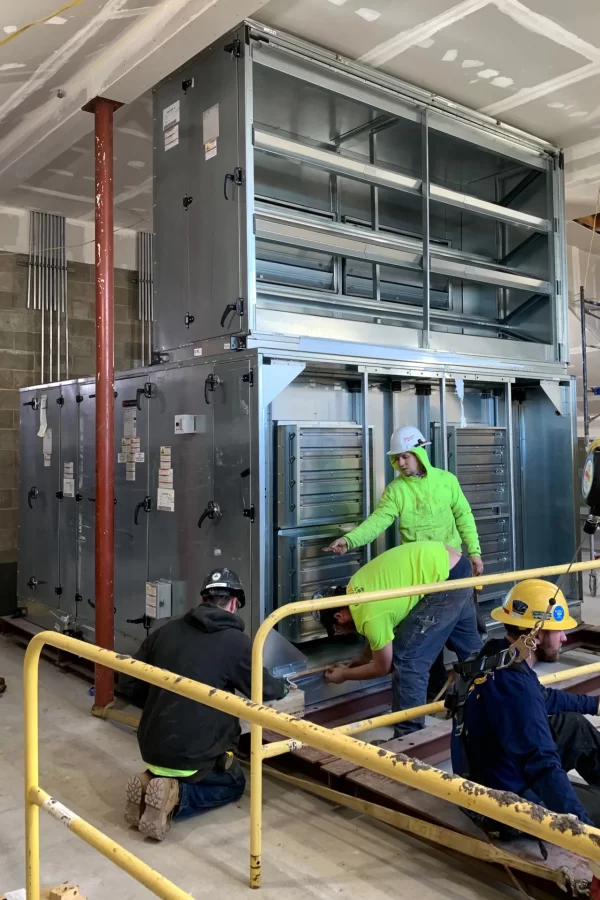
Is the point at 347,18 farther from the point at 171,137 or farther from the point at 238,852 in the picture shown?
the point at 238,852

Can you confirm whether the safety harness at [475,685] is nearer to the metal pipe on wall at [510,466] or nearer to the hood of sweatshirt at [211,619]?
the hood of sweatshirt at [211,619]

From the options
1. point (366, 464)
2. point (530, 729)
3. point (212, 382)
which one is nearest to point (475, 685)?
point (530, 729)

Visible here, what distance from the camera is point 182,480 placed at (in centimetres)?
426

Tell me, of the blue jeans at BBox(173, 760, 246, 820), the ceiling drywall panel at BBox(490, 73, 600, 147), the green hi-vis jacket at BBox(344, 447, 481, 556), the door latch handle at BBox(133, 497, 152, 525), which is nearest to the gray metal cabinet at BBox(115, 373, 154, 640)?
the door latch handle at BBox(133, 497, 152, 525)

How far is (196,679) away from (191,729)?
0.61 feet

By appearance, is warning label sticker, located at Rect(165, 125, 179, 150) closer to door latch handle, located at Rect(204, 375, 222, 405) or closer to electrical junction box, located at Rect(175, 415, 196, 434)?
door latch handle, located at Rect(204, 375, 222, 405)

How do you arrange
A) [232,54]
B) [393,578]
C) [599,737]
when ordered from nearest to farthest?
[599,737]
[393,578]
[232,54]

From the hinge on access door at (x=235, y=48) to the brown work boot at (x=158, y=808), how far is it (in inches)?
142

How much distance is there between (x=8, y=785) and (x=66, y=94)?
13.0 feet

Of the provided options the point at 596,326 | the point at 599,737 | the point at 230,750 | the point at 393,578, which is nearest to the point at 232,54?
the point at 393,578

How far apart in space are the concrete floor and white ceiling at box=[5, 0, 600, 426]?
11.9 ft

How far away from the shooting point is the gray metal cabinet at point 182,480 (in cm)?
407

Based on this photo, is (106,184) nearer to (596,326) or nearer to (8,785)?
(8,785)

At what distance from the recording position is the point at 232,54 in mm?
4016
